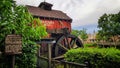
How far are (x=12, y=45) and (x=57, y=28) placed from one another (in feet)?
56.0

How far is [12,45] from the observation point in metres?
7.65

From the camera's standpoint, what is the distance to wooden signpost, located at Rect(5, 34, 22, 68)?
7.46 metres

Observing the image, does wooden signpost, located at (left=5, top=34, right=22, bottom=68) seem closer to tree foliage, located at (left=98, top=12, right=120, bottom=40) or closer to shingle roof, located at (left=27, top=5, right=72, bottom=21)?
shingle roof, located at (left=27, top=5, right=72, bottom=21)

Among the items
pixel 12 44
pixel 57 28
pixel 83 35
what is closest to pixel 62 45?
pixel 57 28

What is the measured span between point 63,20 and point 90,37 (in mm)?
50761

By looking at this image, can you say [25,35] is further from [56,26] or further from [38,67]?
[56,26]

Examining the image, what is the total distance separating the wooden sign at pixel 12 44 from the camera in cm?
747

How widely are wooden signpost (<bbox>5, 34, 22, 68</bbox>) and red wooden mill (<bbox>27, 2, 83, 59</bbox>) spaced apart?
10485 millimetres

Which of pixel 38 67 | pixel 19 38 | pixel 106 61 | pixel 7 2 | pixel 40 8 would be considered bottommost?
pixel 38 67

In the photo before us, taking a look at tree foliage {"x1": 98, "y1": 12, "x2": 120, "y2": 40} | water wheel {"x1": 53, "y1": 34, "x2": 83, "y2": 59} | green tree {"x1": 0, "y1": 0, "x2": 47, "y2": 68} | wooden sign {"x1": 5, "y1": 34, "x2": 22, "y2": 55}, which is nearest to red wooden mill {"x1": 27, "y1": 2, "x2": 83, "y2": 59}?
water wheel {"x1": 53, "y1": 34, "x2": 83, "y2": 59}

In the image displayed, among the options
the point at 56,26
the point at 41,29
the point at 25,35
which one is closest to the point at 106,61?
the point at 41,29

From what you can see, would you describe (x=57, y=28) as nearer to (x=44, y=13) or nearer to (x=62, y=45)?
(x=44, y=13)

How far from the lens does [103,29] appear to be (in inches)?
1695

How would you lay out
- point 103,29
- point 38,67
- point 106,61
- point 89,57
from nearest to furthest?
point 106,61
point 89,57
point 38,67
point 103,29
